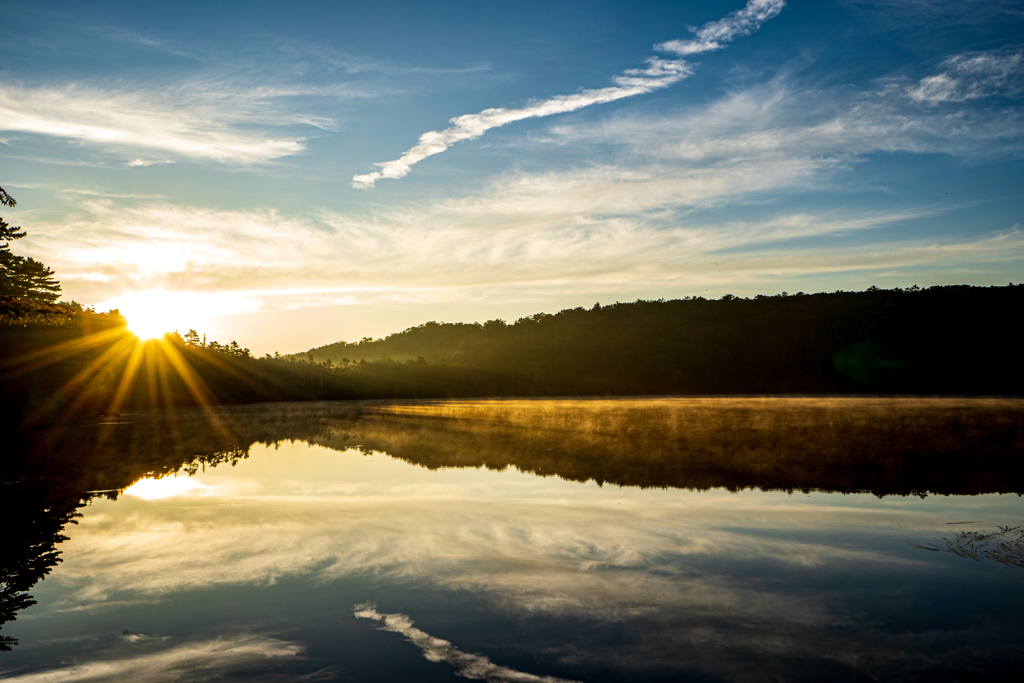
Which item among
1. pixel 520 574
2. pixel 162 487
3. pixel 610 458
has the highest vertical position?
pixel 520 574

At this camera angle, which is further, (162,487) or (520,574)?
(162,487)

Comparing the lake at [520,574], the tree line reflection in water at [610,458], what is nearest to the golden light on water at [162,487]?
the lake at [520,574]

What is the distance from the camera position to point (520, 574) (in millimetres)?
11172

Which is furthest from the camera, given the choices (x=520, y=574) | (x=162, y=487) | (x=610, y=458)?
(x=610, y=458)

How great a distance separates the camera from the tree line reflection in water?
14.9m

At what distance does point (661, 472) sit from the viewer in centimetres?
2373

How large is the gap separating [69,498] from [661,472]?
19.9m

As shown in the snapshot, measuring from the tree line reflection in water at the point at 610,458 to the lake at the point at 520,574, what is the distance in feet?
0.73

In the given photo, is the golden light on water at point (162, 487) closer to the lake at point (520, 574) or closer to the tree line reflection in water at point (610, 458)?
the lake at point (520, 574)

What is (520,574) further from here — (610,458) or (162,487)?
(610,458)

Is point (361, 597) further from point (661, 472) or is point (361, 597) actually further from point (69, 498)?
point (661, 472)

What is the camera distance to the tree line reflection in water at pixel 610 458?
48.8ft

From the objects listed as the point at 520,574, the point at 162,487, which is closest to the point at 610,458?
the point at 520,574

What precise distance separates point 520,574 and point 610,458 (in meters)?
17.8
